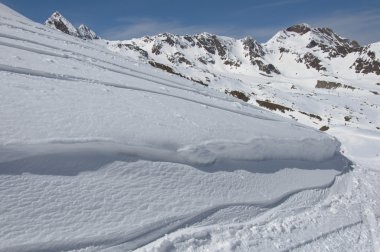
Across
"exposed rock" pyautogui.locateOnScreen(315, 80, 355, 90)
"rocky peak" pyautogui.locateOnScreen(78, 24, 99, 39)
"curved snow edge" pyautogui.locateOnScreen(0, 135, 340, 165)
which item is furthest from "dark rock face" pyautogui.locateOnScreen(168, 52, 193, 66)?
"curved snow edge" pyautogui.locateOnScreen(0, 135, 340, 165)

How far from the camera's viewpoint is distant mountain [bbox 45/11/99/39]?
12094 cm

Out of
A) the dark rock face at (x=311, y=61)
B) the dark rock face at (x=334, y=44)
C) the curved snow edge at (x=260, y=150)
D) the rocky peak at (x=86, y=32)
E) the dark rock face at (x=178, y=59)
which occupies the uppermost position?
the dark rock face at (x=334, y=44)

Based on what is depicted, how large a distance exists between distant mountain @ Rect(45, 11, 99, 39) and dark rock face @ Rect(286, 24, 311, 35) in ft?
280

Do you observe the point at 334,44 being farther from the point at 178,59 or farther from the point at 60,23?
the point at 60,23

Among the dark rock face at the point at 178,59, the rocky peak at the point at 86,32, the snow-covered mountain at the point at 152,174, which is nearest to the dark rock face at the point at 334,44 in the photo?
the dark rock face at the point at 178,59

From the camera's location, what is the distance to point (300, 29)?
15875 centimetres

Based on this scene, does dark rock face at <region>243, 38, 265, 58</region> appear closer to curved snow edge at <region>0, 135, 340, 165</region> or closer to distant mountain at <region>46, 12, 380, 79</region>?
distant mountain at <region>46, 12, 380, 79</region>

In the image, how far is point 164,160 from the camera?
14.6ft

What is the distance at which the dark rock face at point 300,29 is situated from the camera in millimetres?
156125

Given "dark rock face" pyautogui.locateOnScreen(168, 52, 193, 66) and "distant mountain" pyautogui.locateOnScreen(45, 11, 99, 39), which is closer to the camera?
"dark rock face" pyautogui.locateOnScreen(168, 52, 193, 66)

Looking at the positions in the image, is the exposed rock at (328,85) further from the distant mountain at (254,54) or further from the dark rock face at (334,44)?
the dark rock face at (334,44)

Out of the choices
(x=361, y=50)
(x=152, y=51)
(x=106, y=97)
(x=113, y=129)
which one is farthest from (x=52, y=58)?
(x=361, y=50)

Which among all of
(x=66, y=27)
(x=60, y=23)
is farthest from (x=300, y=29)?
(x=60, y=23)

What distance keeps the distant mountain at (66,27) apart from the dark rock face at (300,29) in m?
85.5
